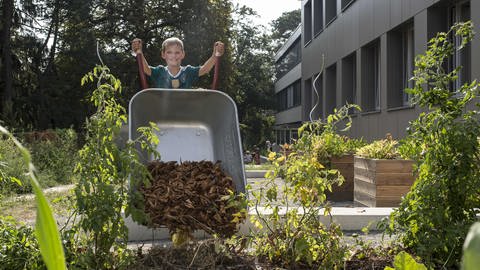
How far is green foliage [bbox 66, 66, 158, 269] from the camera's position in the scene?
2.79 meters

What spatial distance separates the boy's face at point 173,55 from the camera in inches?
264

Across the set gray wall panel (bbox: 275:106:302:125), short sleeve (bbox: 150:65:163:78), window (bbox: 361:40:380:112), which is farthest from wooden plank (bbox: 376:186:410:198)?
gray wall panel (bbox: 275:106:302:125)

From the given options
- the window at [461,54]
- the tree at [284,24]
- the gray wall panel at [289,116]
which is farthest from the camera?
the tree at [284,24]

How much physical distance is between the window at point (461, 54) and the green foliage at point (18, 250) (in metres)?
10.5

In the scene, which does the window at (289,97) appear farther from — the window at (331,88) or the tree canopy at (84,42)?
the window at (331,88)

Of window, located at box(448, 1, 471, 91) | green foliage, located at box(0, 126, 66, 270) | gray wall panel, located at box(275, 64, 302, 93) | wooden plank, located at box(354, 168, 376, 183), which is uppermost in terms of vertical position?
gray wall panel, located at box(275, 64, 302, 93)

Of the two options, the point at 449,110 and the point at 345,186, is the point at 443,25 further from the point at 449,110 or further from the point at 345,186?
the point at 449,110

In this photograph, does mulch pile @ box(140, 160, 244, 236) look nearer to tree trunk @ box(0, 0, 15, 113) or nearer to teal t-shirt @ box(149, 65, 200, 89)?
teal t-shirt @ box(149, 65, 200, 89)

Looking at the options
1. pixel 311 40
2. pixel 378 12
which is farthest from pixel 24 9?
pixel 378 12

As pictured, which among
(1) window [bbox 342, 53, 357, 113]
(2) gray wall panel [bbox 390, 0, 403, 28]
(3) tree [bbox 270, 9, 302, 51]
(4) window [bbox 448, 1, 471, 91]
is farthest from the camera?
(3) tree [bbox 270, 9, 302, 51]

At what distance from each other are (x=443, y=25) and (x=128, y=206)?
1164 centimetres

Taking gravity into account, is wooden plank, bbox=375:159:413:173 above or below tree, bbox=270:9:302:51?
below

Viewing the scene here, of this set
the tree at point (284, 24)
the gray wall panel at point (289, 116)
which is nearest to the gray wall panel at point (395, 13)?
the gray wall panel at point (289, 116)

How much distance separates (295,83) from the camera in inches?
1849
